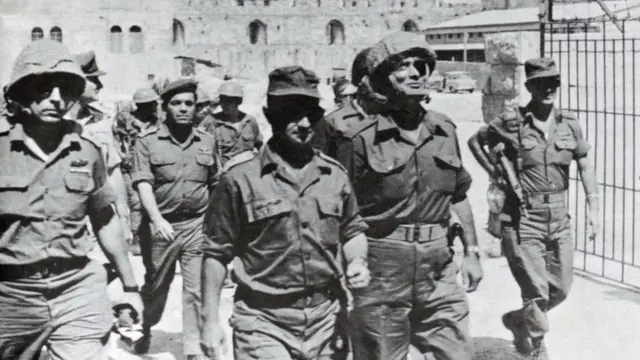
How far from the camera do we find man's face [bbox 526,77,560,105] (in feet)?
20.7

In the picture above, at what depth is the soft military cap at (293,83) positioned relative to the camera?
389 cm

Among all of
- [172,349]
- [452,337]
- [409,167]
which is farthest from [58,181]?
[172,349]

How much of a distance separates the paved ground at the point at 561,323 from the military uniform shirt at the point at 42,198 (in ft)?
8.88

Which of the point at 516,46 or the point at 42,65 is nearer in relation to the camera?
the point at 42,65

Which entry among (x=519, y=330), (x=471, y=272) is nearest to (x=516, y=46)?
(x=519, y=330)

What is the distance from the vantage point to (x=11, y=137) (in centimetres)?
413

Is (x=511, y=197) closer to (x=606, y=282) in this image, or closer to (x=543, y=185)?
(x=543, y=185)

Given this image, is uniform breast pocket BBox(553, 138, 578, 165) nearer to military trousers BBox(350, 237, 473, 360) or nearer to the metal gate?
the metal gate

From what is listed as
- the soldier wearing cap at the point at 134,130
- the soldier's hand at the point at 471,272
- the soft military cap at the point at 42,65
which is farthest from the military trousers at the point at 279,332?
the soldier wearing cap at the point at 134,130

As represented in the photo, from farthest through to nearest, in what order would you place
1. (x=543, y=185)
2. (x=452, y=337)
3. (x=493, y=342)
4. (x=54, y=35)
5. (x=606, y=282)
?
(x=54, y=35), (x=606, y=282), (x=493, y=342), (x=543, y=185), (x=452, y=337)

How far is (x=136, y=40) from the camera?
1751 inches

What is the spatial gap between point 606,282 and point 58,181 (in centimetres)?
602

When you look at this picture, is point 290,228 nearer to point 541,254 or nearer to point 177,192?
point 177,192

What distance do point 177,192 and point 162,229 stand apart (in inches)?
17.0
